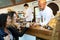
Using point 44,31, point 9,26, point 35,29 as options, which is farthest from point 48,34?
point 9,26

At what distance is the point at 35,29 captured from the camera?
234cm

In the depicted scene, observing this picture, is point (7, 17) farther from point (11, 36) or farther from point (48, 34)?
point (48, 34)

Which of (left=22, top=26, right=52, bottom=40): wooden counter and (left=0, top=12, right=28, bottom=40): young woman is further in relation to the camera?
(left=0, top=12, right=28, bottom=40): young woman

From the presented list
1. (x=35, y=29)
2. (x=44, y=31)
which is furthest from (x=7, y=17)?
(x=44, y=31)

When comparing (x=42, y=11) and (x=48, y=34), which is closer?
(x=48, y=34)

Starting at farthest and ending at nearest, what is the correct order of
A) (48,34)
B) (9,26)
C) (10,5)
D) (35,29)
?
(10,5), (9,26), (35,29), (48,34)

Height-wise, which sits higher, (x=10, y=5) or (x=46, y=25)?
(x=10, y=5)

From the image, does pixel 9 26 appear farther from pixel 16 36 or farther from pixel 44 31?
pixel 44 31

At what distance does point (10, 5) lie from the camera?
15.1ft

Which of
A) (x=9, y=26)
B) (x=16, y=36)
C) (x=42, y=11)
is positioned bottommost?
(x=16, y=36)

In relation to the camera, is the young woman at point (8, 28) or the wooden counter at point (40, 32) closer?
the wooden counter at point (40, 32)

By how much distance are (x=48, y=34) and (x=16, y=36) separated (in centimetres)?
71

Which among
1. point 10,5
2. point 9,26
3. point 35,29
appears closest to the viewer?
point 35,29

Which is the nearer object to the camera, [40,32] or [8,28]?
[40,32]
